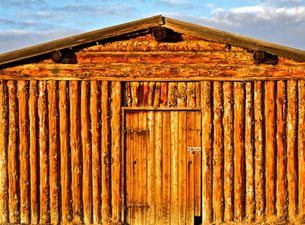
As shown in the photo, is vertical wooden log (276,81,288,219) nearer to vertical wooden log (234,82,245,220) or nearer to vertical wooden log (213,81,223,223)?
vertical wooden log (234,82,245,220)

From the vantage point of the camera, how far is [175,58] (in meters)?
6.64

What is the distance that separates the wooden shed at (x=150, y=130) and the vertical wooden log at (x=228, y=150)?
2 cm

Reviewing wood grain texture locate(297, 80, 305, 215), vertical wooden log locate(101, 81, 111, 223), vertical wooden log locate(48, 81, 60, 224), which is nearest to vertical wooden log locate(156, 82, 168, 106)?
vertical wooden log locate(101, 81, 111, 223)

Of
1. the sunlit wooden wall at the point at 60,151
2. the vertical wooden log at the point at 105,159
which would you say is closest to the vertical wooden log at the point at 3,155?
the sunlit wooden wall at the point at 60,151

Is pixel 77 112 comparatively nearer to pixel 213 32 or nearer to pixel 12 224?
pixel 12 224

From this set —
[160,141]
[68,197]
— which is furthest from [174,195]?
[68,197]

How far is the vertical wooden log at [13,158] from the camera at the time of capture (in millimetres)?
6730

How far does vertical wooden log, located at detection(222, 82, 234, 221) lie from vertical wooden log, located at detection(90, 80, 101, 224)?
2.92m

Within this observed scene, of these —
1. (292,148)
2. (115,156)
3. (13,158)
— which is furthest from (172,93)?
(13,158)

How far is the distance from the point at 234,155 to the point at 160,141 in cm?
172

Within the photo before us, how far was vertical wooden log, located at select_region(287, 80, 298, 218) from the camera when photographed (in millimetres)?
6542

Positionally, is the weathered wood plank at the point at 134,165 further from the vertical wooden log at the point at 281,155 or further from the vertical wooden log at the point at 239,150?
the vertical wooden log at the point at 281,155

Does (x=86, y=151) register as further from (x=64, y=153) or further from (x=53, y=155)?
(x=53, y=155)

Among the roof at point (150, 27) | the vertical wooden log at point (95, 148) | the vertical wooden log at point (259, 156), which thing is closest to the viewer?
the roof at point (150, 27)
